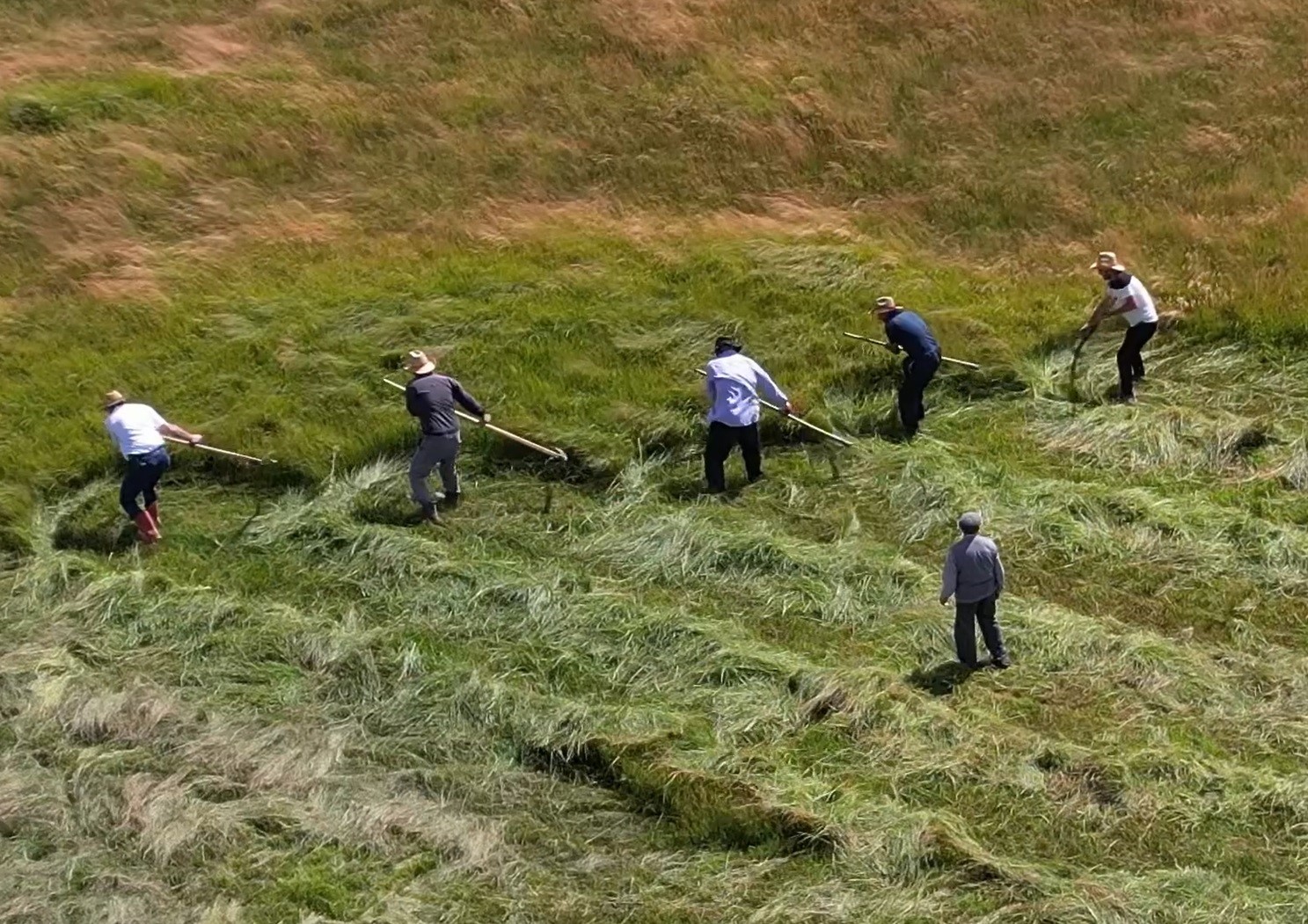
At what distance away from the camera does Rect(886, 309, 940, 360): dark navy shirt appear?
14.1 m

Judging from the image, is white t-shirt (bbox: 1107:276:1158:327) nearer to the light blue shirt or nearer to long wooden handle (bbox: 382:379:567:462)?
the light blue shirt

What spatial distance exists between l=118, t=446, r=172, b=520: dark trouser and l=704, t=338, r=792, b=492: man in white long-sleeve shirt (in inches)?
219

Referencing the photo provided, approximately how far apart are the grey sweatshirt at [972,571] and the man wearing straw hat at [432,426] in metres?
5.38

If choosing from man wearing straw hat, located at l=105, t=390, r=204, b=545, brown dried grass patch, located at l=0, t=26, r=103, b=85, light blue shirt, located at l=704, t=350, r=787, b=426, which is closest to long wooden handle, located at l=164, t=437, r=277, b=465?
man wearing straw hat, located at l=105, t=390, r=204, b=545

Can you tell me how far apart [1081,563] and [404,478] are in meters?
6.93

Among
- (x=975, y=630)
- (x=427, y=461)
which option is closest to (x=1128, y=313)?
(x=975, y=630)

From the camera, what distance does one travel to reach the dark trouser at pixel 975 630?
35.0 ft

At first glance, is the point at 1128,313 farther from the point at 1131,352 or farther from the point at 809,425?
the point at 809,425

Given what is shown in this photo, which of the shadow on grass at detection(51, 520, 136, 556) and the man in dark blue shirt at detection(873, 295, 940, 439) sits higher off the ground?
the man in dark blue shirt at detection(873, 295, 940, 439)

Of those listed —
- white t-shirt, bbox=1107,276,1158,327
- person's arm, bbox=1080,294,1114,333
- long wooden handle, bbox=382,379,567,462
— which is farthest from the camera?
person's arm, bbox=1080,294,1114,333

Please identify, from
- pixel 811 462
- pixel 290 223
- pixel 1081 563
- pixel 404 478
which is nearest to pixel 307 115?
pixel 290 223

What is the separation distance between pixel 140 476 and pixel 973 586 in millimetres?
8302

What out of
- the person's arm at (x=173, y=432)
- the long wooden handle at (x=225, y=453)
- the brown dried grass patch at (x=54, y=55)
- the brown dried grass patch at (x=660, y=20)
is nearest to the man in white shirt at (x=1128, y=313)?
→ the long wooden handle at (x=225, y=453)

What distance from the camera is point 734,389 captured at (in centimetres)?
1342
